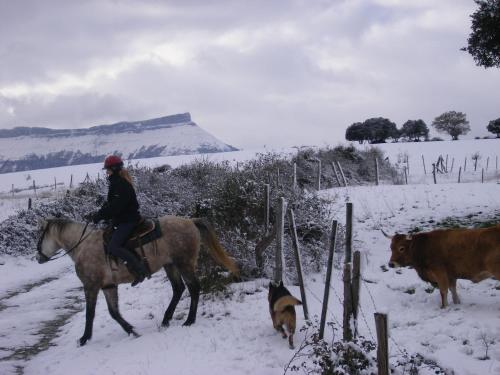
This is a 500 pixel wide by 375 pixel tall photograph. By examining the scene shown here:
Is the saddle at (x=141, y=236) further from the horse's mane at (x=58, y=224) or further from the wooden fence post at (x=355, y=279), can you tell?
the wooden fence post at (x=355, y=279)

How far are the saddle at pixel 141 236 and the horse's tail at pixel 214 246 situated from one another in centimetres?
80

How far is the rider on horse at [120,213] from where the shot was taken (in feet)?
21.4

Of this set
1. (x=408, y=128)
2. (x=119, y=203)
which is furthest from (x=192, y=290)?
(x=408, y=128)

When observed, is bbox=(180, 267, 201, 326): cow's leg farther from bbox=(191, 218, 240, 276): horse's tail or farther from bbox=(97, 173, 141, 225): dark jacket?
bbox=(97, 173, 141, 225): dark jacket

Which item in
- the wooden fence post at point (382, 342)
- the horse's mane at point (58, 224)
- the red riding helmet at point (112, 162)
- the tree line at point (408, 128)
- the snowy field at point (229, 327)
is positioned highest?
the tree line at point (408, 128)

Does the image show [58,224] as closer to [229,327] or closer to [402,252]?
[229,327]

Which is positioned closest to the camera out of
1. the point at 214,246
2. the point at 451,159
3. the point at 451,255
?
the point at 451,255

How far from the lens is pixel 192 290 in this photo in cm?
702

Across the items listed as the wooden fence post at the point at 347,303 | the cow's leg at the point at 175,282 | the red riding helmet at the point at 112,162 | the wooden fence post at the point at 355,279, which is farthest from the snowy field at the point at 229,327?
the red riding helmet at the point at 112,162

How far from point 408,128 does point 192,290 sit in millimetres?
61646

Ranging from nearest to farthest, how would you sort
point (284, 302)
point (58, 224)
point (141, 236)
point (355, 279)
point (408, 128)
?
point (355, 279), point (284, 302), point (141, 236), point (58, 224), point (408, 128)

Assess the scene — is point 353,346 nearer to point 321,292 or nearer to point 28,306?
point 321,292

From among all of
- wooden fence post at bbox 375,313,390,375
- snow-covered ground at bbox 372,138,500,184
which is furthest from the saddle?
snow-covered ground at bbox 372,138,500,184

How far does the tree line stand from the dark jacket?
172 ft
